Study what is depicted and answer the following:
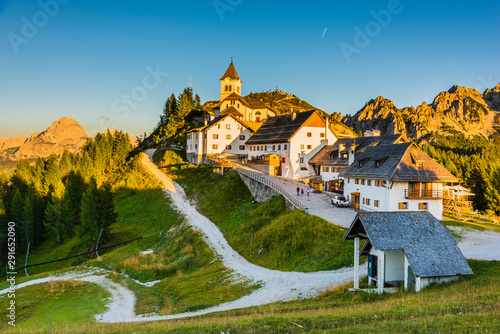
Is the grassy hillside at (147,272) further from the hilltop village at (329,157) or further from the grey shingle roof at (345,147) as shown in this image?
the grey shingle roof at (345,147)

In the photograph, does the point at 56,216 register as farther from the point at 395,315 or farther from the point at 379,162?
the point at 395,315

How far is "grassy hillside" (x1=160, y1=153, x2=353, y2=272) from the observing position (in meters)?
29.8

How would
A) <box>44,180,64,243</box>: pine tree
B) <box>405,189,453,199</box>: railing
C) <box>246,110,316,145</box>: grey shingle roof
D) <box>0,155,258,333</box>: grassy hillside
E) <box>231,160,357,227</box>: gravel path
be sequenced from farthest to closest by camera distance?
1. <box>44,180,64,243</box>: pine tree
2. <box>246,110,316,145</box>: grey shingle roof
3. <box>405,189,453,199</box>: railing
4. <box>231,160,357,227</box>: gravel path
5. <box>0,155,258,333</box>: grassy hillside

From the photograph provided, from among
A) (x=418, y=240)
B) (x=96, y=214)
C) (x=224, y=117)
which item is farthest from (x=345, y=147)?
(x=96, y=214)

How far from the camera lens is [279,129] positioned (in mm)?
74625

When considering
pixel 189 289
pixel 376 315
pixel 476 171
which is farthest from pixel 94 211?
pixel 476 171

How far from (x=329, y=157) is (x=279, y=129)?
16.1m

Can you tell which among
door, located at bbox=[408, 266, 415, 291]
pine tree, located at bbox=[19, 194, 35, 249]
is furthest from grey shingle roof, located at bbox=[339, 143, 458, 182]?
pine tree, located at bbox=[19, 194, 35, 249]

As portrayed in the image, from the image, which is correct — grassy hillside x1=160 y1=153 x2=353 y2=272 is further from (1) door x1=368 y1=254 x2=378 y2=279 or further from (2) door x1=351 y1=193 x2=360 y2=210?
(2) door x1=351 y1=193 x2=360 y2=210

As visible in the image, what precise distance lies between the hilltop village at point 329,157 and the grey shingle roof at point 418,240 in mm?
20414

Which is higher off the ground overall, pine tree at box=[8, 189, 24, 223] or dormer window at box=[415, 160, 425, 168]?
dormer window at box=[415, 160, 425, 168]

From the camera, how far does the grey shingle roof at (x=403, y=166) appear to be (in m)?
40.5

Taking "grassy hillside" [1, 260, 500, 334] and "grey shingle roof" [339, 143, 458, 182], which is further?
"grey shingle roof" [339, 143, 458, 182]

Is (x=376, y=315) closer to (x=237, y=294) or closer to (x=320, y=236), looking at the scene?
(x=237, y=294)
